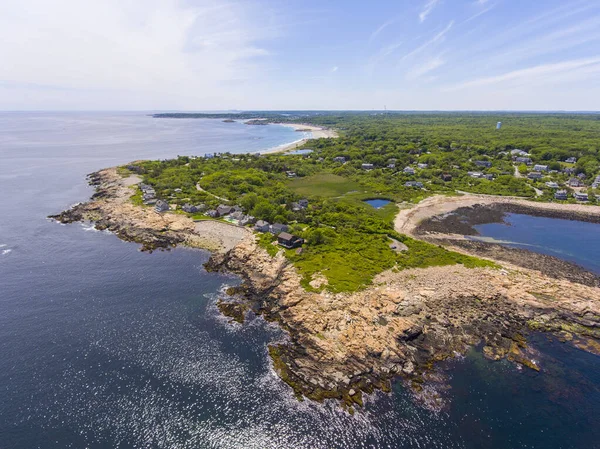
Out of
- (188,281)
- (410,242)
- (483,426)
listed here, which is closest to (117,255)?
(188,281)

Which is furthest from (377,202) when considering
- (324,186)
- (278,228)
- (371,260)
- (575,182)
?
(575,182)

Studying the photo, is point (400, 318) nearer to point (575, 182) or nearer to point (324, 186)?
point (324, 186)

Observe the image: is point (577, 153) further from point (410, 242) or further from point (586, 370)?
point (586, 370)

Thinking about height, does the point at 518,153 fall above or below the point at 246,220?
above

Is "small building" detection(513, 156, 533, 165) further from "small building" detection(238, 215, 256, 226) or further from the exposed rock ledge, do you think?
"small building" detection(238, 215, 256, 226)

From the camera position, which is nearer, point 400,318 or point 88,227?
point 400,318

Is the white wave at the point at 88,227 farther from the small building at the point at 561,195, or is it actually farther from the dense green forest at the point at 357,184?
the small building at the point at 561,195

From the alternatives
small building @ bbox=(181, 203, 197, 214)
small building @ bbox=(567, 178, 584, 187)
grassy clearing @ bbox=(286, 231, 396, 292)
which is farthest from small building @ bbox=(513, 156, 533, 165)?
small building @ bbox=(181, 203, 197, 214)
